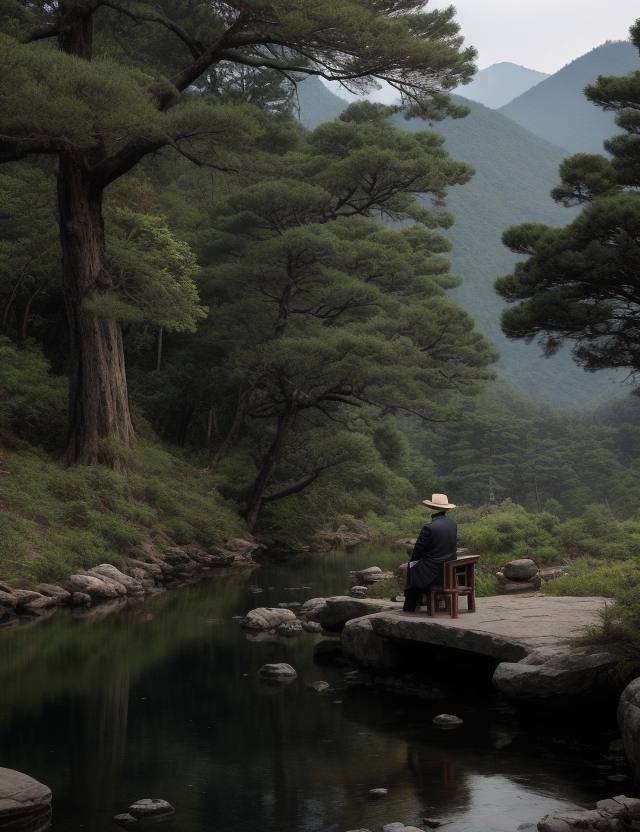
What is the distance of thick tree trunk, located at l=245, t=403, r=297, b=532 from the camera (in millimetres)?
21984

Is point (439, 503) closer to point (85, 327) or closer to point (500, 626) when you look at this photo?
point (500, 626)

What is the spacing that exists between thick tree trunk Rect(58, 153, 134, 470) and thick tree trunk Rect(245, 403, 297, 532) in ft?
15.9

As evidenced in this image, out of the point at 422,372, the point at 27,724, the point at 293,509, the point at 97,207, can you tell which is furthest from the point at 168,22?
the point at 27,724

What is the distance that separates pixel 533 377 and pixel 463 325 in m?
68.6

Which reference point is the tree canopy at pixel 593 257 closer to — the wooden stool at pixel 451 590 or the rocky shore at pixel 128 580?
the wooden stool at pixel 451 590

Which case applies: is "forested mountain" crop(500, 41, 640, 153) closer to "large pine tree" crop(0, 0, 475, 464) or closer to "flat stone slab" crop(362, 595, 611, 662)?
"large pine tree" crop(0, 0, 475, 464)

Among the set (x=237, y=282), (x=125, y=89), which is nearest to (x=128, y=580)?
(x=125, y=89)

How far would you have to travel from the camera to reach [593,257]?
10711 millimetres

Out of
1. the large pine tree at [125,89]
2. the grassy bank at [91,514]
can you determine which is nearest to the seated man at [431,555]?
the grassy bank at [91,514]

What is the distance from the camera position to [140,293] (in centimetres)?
1869

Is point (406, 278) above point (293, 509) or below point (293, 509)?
above

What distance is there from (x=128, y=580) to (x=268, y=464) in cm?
777

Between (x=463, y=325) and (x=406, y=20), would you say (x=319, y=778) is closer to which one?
(x=406, y=20)

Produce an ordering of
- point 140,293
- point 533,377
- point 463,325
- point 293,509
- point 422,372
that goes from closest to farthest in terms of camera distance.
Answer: point 140,293
point 422,372
point 293,509
point 463,325
point 533,377
